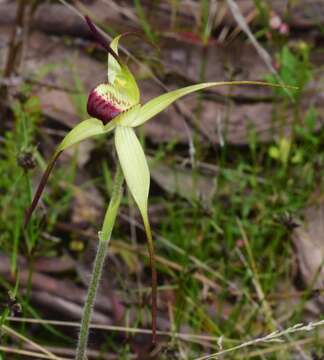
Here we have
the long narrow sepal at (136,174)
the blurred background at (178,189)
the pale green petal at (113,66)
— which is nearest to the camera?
the long narrow sepal at (136,174)

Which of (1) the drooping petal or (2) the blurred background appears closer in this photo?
(1) the drooping petal

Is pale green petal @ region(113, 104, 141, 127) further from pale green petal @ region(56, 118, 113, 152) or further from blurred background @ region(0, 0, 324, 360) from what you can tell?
blurred background @ region(0, 0, 324, 360)

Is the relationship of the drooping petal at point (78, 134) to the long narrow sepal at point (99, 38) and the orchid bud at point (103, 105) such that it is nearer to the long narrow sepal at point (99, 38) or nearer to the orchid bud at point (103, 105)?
the orchid bud at point (103, 105)

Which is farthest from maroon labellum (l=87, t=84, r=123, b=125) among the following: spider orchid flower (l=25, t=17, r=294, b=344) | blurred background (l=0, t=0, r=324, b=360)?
blurred background (l=0, t=0, r=324, b=360)

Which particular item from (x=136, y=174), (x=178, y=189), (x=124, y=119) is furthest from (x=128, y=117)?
(x=178, y=189)

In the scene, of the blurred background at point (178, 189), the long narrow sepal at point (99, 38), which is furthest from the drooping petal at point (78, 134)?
the blurred background at point (178, 189)

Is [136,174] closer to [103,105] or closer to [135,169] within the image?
[135,169]

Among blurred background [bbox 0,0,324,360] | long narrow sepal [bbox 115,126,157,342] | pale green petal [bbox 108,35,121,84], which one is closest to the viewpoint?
long narrow sepal [bbox 115,126,157,342]
